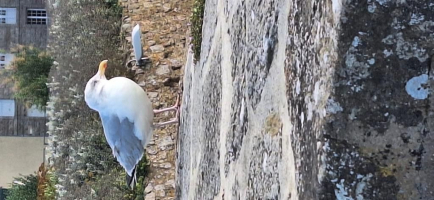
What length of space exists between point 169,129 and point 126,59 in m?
1.07

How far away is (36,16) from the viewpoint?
12453 millimetres

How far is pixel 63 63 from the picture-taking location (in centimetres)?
611

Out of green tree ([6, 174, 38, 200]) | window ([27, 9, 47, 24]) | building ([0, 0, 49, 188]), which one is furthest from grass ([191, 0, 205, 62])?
window ([27, 9, 47, 24])

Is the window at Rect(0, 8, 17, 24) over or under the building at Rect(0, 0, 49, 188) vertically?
over

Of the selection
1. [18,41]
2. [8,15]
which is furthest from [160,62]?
[8,15]

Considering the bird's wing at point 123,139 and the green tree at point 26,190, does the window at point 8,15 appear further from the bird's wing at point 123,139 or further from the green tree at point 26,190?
the bird's wing at point 123,139

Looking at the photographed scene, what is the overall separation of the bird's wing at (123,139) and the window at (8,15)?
915cm

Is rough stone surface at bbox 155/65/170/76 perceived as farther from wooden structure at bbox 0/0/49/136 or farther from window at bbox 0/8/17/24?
window at bbox 0/8/17/24

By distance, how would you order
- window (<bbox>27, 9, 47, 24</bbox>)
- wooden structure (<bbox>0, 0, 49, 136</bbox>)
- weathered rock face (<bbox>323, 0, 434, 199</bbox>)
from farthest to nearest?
1. window (<bbox>27, 9, 47, 24</bbox>)
2. wooden structure (<bbox>0, 0, 49, 136</bbox>)
3. weathered rock face (<bbox>323, 0, 434, 199</bbox>)

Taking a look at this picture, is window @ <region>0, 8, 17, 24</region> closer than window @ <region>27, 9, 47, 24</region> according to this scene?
Yes

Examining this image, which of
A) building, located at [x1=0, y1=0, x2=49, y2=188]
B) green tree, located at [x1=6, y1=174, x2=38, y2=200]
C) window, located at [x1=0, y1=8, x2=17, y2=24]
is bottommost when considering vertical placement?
green tree, located at [x1=6, y1=174, x2=38, y2=200]

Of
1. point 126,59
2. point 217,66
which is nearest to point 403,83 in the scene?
point 217,66

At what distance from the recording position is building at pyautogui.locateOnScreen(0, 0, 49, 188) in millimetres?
12125

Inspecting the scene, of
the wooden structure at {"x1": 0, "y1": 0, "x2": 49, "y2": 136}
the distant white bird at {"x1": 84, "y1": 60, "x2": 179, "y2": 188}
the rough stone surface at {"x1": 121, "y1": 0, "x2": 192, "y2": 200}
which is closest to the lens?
the distant white bird at {"x1": 84, "y1": 60, "x2": 179, "y2": 188}
